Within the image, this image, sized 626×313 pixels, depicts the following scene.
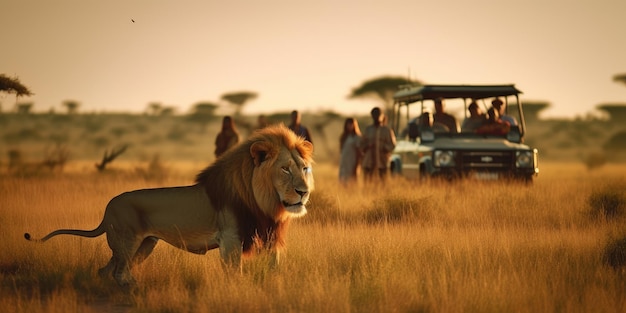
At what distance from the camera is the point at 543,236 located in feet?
35.1

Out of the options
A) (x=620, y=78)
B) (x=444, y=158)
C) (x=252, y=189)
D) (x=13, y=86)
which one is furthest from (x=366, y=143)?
(x=620, y=78)

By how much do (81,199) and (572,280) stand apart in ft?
32.6

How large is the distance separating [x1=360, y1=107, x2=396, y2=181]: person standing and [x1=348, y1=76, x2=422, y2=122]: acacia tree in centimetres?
3538

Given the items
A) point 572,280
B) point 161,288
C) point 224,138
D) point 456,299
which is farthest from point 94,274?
point 224,138

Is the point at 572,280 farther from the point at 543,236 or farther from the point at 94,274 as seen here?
the point at 94,274

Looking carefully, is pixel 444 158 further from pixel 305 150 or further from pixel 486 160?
pixel 305 150

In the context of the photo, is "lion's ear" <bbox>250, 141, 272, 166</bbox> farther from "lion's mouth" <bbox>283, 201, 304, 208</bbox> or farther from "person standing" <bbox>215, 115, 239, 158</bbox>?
"person standing" <bbox>215, 115, 239, 158</bbox>

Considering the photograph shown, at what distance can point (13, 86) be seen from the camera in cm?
1416

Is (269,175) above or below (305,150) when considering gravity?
below

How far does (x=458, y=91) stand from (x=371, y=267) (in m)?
8.61

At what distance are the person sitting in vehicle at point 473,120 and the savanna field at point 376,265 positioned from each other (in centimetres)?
276

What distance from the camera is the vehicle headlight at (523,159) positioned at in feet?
51.7

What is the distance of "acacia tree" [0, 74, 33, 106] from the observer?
14125 mm

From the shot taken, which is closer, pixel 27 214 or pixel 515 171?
pixel 27 214
